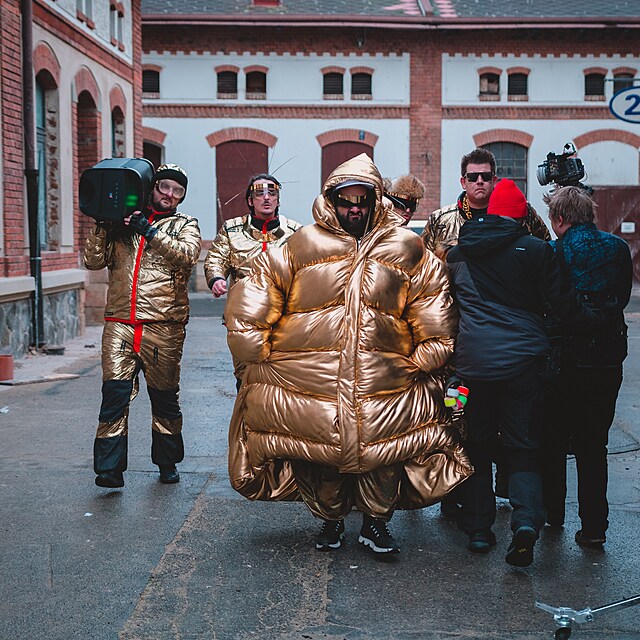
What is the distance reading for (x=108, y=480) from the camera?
595 cm

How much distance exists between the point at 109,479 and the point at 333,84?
22.6m

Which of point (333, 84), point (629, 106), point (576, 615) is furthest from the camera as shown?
point (333, 84)

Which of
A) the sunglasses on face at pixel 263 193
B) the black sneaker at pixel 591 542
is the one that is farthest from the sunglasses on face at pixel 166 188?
the black sneaker at pixel 591 542

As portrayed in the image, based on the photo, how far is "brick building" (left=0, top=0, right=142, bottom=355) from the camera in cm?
1244

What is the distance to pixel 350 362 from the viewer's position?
4.59 m

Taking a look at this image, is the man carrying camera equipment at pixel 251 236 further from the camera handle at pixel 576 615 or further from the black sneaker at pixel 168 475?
the camera handle at pixel 576 615

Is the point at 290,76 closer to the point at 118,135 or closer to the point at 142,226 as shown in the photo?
the point at 118,135

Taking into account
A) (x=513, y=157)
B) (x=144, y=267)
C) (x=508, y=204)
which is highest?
(x=513, y=157)

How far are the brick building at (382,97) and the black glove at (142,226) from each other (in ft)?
69.9

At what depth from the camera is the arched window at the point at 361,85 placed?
89.1 ft

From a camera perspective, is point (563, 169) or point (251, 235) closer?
point (563, 169)

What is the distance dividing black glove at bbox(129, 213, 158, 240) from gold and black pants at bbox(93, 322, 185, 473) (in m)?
0.55

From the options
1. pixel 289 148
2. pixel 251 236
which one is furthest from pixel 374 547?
pixel 289 148

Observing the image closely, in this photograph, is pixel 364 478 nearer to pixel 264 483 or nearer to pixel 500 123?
pixel 264 483
